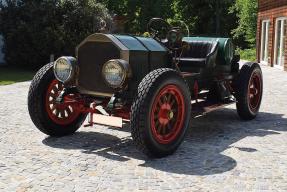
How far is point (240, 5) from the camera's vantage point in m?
32.5

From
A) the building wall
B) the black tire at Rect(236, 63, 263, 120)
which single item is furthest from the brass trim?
the building wall

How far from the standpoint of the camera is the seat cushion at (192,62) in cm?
727

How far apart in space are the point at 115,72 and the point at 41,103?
1.22 metres

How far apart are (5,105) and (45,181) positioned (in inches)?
201

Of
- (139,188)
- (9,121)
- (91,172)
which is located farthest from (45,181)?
(9,121)

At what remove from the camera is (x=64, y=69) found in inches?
240

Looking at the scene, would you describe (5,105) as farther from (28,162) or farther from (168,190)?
(168,190)

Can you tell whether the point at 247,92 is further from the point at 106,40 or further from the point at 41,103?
the point at 41,103

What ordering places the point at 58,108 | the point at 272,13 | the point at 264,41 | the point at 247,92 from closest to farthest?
the point at 58,108, the point at 247,92, the point at 272,13, the point at 264,41

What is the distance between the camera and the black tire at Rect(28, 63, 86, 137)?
6.16 m

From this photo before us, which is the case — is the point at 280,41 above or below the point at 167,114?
above

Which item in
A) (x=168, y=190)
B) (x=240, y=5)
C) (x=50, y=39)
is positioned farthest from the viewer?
(x=240, y=5)

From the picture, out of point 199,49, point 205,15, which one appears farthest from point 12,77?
point 205,15

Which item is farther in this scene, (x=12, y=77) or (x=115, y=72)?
(x=12, y=77)
